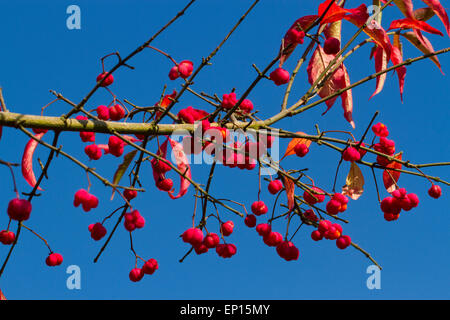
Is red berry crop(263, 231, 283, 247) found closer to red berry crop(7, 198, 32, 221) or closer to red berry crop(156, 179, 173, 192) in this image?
red berry crop(156, 179, 173, 192)

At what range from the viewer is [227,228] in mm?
2049

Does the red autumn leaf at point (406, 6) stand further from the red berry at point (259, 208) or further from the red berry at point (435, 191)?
the red berry at point (259, 208)

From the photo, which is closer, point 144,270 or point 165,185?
point 165,185

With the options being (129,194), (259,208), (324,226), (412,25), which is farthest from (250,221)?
(412,25)

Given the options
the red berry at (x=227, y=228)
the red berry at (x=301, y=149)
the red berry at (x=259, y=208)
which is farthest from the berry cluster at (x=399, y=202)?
the red berry at (x=227, y=228)

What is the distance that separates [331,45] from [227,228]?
816 millimetres

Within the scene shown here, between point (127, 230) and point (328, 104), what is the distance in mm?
866

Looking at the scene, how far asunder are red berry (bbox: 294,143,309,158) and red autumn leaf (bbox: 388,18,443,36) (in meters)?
0.56

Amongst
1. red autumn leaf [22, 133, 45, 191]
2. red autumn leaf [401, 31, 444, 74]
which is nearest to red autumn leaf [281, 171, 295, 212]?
red autumn leaf [401, 31, 444, 74]

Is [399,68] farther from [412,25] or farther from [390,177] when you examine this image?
[390,177]

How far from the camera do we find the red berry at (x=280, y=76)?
173 cm

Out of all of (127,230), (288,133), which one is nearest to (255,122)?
(288,133)

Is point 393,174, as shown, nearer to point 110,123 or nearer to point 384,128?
point 384,128

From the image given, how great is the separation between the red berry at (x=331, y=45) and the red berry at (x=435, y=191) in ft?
2.30
